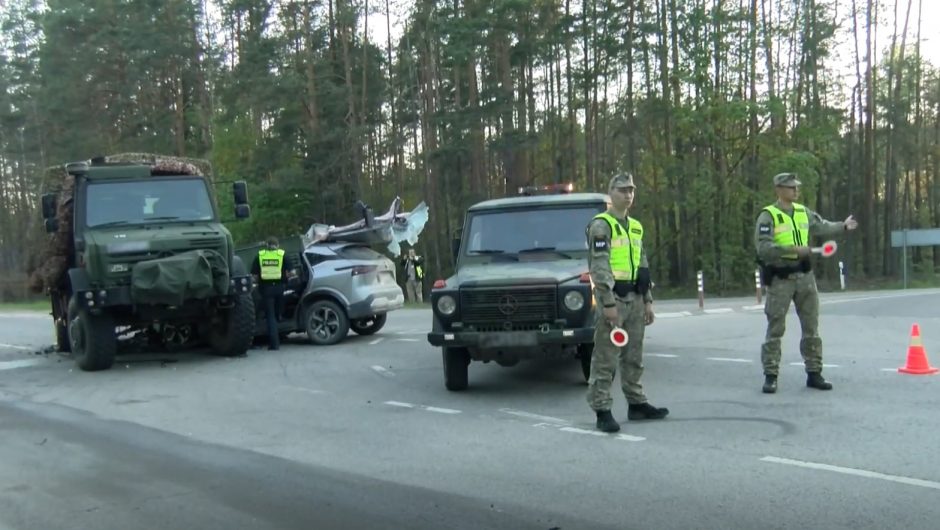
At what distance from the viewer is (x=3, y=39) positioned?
5328cm

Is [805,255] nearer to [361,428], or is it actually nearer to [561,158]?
[361,428]

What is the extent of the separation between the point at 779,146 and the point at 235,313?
1162 inches

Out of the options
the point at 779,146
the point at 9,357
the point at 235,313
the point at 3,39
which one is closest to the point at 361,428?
the point at 235,313

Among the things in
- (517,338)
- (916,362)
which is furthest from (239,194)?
(916,362)

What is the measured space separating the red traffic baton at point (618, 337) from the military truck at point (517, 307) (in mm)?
1555

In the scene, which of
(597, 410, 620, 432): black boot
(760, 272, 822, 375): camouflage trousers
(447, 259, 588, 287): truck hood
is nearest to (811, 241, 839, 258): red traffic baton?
(760, 272, 822, 375): camouflage trousers

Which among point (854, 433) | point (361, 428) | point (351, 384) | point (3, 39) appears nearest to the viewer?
point (854, 433)

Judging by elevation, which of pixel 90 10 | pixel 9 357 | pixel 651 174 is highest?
pixel 90 10

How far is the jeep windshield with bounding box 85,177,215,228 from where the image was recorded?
43.0ft

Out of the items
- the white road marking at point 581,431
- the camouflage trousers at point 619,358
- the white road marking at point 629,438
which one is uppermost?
the camouflage trousers at point 619,358

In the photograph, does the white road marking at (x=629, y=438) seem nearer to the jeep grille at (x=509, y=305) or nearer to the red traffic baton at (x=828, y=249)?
the jeep grille at (x=509, y=305)

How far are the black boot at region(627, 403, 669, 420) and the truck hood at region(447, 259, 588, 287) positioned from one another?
168 cm

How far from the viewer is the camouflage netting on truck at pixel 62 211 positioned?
13.6 meters

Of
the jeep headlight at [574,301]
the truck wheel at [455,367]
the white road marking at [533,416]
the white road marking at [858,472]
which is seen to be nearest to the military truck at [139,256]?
the truck wheel at [455,367]
